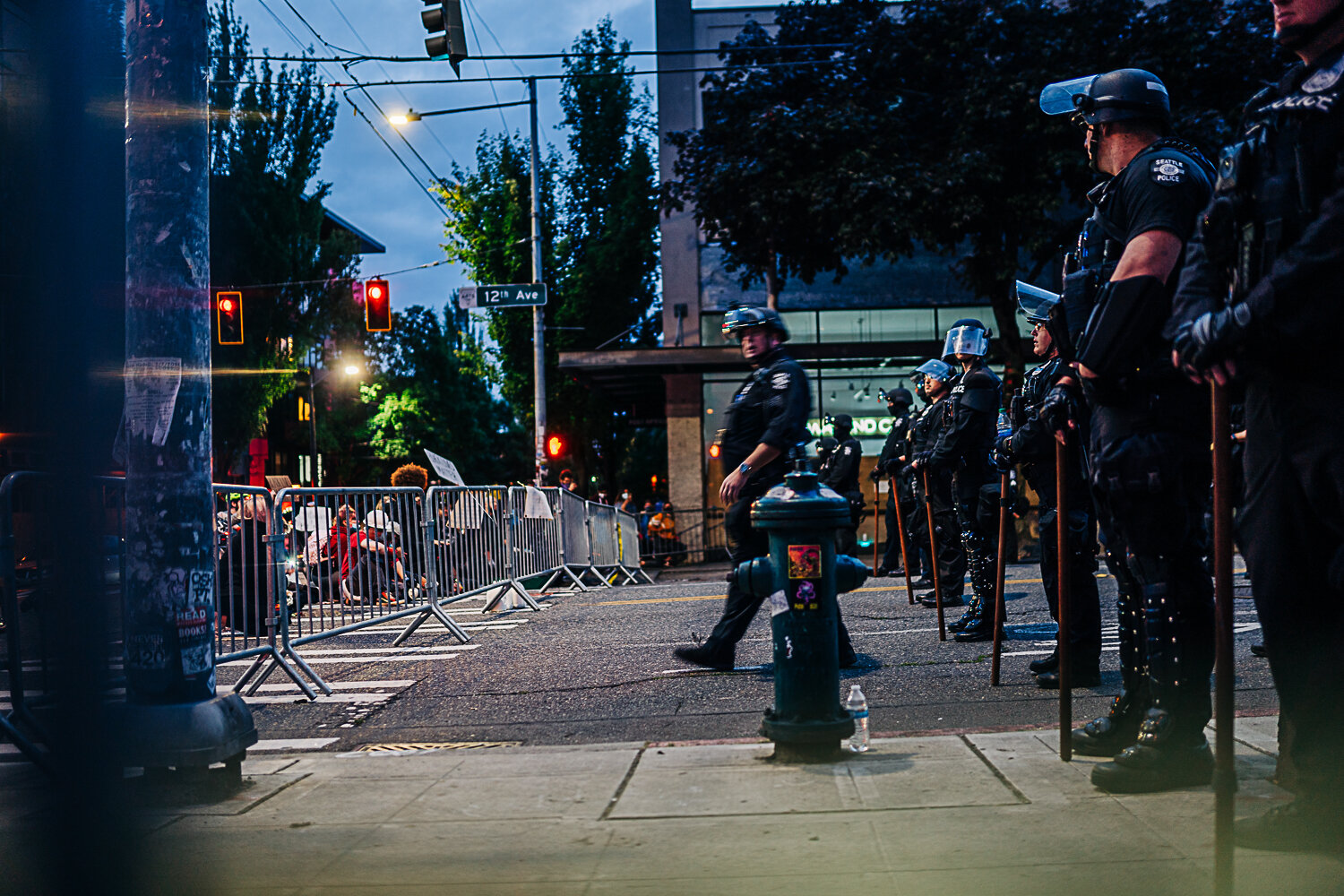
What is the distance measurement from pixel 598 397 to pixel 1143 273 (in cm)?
3418

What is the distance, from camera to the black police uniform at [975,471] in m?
7.67

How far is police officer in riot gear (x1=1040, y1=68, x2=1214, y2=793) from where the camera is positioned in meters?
3.47

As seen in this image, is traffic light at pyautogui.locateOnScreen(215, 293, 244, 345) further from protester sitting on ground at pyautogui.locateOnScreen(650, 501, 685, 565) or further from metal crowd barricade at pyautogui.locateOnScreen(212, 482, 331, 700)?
protester sitting on ground at pyautogui.locateOnScreen(650, 501, 685, 565)

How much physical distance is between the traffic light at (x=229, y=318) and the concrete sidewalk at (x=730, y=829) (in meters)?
9.72

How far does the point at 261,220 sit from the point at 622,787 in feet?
89.1

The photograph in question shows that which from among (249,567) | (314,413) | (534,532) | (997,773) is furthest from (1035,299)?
(314,413)

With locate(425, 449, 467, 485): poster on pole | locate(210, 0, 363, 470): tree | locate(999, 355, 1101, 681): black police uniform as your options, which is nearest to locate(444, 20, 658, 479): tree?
locate(210, 0, 363, 470): tree

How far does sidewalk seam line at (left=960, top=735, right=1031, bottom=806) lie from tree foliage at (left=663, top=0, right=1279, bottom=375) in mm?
14905

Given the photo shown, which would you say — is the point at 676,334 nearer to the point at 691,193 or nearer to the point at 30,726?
the point at 691,193

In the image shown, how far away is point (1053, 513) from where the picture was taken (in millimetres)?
6016

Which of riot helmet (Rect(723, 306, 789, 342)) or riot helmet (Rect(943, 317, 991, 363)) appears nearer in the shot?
riot helmet (Rect(723, 306, 789, 342))

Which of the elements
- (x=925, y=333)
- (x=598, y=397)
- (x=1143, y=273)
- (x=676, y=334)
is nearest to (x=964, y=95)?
(x=925, y=333)

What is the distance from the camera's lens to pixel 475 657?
8.02m

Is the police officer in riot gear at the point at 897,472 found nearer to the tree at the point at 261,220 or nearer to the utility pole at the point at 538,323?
the utility pole at the point at 538,323
